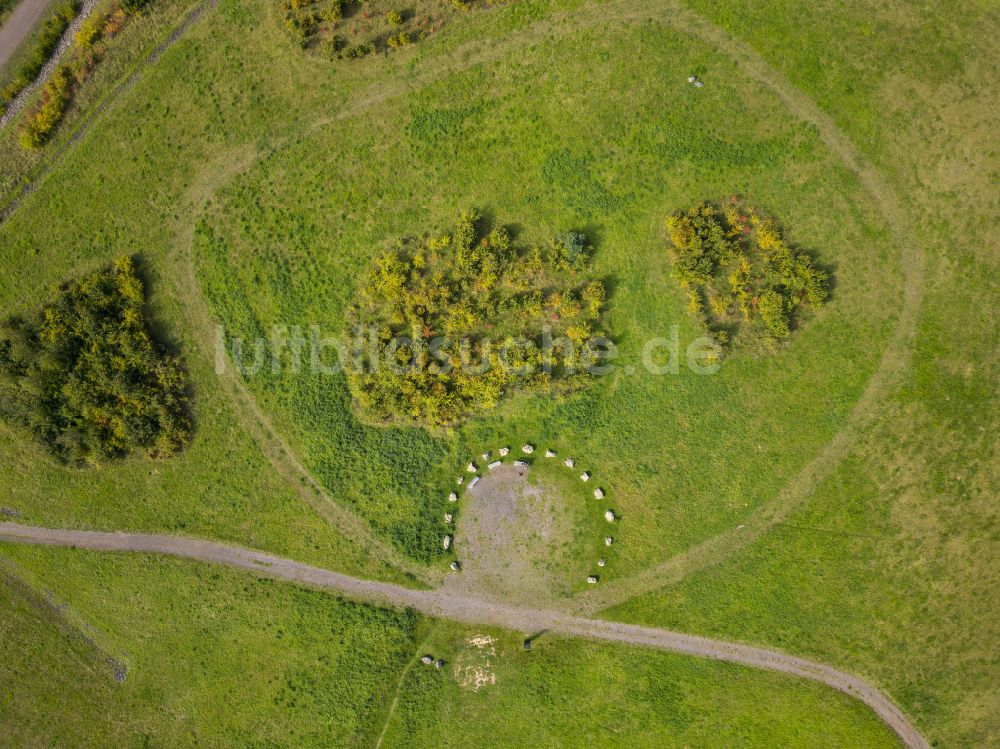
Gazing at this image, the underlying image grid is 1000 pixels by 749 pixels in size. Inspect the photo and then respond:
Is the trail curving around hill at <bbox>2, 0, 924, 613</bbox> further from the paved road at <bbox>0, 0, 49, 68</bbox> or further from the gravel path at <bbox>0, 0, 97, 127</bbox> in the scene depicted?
the paved road at <bbox>0, 0, 49, 68</bbox>

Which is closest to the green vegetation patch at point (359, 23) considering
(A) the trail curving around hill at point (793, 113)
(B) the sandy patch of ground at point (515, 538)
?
(A) the trail curving around hill at point (793, 113)

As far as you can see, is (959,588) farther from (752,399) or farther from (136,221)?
(136,221)

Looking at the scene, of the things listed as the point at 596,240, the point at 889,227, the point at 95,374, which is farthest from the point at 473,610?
the point at 889,227

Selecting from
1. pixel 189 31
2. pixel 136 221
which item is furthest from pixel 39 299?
pixel 189 31

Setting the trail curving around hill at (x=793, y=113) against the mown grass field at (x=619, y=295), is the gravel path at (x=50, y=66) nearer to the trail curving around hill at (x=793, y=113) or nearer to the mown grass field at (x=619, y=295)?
the mown grass field at (x=619, y=295)

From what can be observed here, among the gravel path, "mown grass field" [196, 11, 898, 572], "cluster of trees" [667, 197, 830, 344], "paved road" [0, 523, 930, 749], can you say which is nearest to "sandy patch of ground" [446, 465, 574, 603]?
"paved road" [0, 523, 930, 749]
